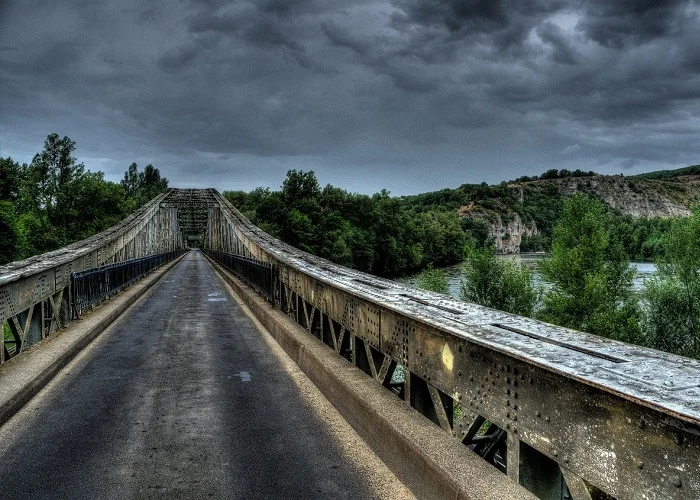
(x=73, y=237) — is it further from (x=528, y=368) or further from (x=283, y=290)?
(x=528, y=368)

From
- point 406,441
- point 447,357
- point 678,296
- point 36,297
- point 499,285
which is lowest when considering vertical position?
point 499,285

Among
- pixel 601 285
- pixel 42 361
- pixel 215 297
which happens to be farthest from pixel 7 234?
pixel 42 361

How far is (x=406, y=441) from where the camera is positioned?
4.21 meters

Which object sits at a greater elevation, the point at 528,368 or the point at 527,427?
the point at 528,368

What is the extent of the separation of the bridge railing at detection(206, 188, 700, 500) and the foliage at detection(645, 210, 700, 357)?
3708 centimetres

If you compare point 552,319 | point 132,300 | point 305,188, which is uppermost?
point 305,188

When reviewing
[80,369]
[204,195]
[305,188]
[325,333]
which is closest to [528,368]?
[325,333]

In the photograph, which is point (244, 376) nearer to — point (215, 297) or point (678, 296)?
point (215, 297)

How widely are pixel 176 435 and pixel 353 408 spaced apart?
164 centimetres

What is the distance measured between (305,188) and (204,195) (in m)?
20.4

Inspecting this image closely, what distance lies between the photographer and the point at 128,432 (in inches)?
210

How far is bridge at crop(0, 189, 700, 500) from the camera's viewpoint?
8.64ft

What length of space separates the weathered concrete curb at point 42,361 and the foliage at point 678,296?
35.6m

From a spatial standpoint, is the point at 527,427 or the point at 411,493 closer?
the point at 527,427
